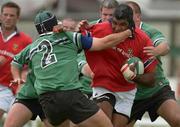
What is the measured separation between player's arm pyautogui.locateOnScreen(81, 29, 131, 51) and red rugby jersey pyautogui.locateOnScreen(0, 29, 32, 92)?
2.87 meters

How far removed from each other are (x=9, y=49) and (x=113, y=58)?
264 cm

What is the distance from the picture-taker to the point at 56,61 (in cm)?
1007

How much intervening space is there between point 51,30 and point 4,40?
2.99m

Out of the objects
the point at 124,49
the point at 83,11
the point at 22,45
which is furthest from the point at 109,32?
the point at 83,11

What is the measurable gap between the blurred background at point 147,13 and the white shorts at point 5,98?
15322mm

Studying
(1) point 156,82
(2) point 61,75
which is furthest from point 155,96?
(2) point 61,75

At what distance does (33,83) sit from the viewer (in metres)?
11.2

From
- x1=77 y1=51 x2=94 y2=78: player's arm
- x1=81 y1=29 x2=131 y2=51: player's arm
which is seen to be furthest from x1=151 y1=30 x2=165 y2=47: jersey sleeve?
x1=81 y1=29 x2=131 y2=51: player's arm

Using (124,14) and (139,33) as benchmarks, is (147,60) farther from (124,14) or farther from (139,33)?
(124,14)

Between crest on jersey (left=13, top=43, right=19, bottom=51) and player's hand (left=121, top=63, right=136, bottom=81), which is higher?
player's hand (left=121, top=63, right=136, bottom=81)

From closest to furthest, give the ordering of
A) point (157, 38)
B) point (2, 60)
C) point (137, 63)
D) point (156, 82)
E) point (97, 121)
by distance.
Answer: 1. point (97, 121)
2. point (137, 63)
3. point (157, 38)
4. point (156, 82)
5. point (2, 60)

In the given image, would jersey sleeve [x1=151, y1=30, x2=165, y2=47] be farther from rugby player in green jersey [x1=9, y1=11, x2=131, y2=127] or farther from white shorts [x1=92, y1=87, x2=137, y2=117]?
rugby player in green jersey [x1=9, y1=11, x2=131, y2=127]

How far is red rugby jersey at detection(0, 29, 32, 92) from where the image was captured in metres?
13.0

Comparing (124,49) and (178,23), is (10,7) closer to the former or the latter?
(124,49)
